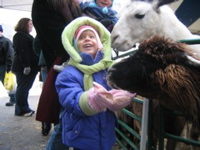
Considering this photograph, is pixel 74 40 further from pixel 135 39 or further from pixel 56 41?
pixel 135 39

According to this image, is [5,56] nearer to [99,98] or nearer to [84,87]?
[84,87]

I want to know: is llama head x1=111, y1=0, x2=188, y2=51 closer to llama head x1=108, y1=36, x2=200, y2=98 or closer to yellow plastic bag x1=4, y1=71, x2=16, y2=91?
llama head x1=108, y1=36, x2=200, y2=98

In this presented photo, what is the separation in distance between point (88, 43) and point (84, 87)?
335 mm

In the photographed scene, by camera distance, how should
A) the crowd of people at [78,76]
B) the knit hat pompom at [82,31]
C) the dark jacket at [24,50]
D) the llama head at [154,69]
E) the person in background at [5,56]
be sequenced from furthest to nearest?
the person in background at [5,56]
the dark jacket at [24,50]
the knit hat pompom at [82,31]
the crowd of people at [78,76]
the llama head at [154,69]

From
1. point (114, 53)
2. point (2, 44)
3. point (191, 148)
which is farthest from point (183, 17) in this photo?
point (2, 44)

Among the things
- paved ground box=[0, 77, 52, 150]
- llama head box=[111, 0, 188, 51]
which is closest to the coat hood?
llama head box=[111, 0, 188, 51]

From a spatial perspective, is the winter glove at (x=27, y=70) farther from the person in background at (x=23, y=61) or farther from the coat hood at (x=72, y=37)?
Answer: the coat hood at (x=72, y=37)

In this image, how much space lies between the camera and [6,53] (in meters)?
5.68

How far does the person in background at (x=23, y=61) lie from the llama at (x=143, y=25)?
2.55m

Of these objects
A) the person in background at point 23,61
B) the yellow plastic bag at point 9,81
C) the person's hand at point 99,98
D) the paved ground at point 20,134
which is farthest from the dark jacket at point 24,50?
the person's hand at point 99,98

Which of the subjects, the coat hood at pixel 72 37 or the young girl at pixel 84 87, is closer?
the young girl at pixel 84 87

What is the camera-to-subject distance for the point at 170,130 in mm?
1939

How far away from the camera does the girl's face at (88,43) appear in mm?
1599

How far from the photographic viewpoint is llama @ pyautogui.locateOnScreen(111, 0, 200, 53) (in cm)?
235
